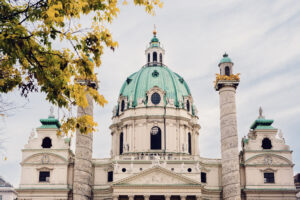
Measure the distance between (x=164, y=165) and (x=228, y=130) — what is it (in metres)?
10.3

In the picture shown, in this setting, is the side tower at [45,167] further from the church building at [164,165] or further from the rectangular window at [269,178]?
the rectangular window at [269,178]

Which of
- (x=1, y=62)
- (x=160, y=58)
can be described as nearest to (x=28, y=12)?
(x=1, y=62)

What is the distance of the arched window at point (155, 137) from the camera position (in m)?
67.2

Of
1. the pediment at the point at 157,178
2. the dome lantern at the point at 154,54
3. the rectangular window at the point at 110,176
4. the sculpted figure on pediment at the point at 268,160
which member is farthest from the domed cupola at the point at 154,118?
the sculpted figure on pediment at the point at 268,160

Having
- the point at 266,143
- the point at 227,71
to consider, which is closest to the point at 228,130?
the point at 266,143

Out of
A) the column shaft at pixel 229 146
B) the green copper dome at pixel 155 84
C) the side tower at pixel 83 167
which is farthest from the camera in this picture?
the green copper dome at pixel 155 84

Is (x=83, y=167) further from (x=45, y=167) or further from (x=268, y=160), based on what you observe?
(x=268, y=160)

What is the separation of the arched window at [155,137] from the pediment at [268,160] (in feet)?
47.0

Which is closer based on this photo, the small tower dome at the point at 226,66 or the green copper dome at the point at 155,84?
the small tower dome at the point at 226,66

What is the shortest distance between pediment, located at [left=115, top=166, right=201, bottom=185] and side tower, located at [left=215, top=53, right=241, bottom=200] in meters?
4.87

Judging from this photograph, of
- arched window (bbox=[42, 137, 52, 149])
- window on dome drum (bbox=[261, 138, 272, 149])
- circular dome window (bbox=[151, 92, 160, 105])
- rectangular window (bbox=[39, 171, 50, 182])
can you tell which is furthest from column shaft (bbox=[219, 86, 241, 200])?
arched window (bbox=[42, 137, 52, 149])

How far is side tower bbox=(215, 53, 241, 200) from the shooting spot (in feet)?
189

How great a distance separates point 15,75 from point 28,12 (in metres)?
2.45

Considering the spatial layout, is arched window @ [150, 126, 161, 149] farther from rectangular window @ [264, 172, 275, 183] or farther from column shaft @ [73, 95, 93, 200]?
rectangular window @ [264, 172, 275, 183]
